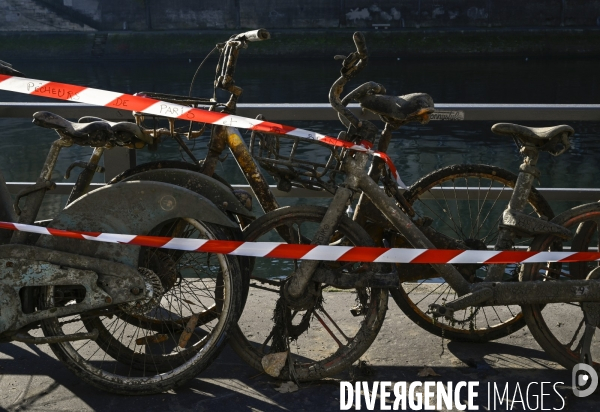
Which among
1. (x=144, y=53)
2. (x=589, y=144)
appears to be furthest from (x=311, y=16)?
(x=589, y=144)

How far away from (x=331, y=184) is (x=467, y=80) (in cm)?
3014

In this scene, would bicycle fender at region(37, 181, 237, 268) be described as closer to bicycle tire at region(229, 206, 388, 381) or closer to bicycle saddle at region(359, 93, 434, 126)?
bicycle tire at region(229, 206, 388, 381)

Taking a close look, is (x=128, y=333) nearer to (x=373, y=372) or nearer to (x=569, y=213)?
(x=373, y=372)

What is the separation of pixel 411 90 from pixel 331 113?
2657cm

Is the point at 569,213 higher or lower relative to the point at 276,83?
lower

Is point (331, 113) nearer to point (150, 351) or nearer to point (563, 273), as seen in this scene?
point (563, 273)

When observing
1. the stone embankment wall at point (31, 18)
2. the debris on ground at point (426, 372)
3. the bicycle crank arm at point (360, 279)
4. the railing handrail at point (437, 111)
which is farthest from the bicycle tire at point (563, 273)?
the stone embankment wall at point (31, 18)

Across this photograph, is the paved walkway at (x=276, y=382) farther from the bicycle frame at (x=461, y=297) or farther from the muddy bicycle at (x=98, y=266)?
the bicycle frame at (x=461, y=297)

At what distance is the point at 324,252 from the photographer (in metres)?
3.80

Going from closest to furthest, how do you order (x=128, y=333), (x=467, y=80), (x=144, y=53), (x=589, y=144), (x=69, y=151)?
(x=128, y=333), (x=69, y=151), (x=589, y=144), (x=467, y=80), (x=144, y=53)

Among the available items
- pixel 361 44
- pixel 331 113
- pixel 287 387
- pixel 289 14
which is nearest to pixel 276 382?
pixel 287 387

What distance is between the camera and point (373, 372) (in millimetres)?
4008

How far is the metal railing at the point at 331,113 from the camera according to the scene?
4.76m

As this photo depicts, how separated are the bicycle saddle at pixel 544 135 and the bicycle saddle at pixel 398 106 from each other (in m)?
0.35
